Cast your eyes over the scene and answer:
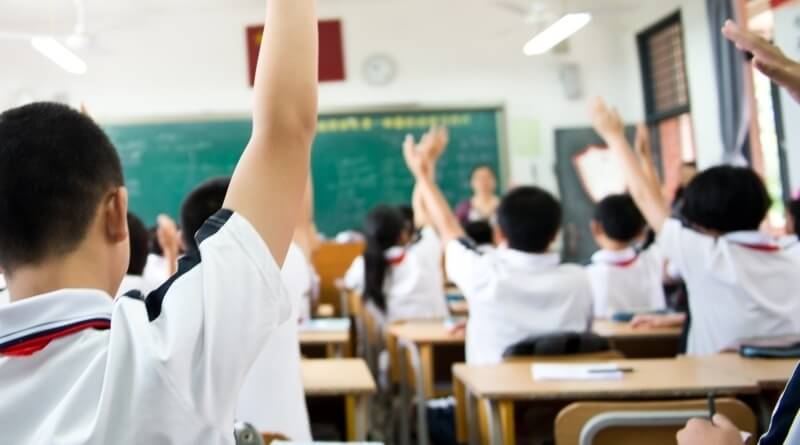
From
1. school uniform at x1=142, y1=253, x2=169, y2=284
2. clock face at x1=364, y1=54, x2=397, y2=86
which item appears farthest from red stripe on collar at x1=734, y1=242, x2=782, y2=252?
clock face at x1=364, y1=54, x2=397, y2=86

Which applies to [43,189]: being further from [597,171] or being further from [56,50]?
[597,171]

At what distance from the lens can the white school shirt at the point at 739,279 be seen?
2420 mm

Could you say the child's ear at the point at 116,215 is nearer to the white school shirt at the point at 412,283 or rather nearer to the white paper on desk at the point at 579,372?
the white paper on desk at the point at 579,372

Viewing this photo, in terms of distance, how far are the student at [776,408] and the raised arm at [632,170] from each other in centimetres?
132

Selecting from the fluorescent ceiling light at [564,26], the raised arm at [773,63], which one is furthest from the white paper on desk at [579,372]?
the fluorescent ceiling light at [564,26]

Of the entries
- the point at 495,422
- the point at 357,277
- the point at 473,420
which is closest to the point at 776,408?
the point at 495,422

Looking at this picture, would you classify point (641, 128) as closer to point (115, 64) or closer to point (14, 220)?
point (14, 220)

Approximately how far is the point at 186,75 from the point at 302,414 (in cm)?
613

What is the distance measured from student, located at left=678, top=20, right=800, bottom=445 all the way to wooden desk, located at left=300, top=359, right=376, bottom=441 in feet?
3.79

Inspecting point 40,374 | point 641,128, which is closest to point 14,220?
point 40,374

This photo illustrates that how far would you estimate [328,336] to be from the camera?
3.01 m

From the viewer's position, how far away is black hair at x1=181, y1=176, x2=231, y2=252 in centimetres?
185

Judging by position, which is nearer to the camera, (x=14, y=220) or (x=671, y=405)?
(x=14, y=220)

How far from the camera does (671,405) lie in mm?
1716
